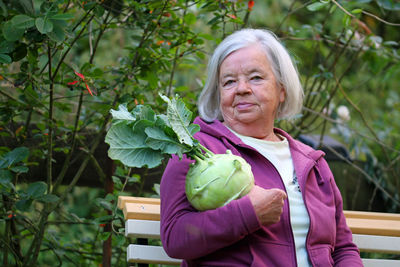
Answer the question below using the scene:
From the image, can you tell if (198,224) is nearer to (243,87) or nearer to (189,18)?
(243,87)

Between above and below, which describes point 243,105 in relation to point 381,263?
above

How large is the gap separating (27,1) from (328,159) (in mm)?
2449

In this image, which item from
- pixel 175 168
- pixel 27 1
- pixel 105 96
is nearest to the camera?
pixel 175 168

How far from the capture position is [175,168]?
2244mm

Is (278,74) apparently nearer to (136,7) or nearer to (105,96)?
(136,7)

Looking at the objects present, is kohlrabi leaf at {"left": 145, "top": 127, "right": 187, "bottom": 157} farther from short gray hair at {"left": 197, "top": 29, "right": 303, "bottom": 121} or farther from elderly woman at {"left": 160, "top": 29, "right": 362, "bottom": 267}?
short gray hair at {"left": 197, "top": 29, "right": 303, "bottom": 121}

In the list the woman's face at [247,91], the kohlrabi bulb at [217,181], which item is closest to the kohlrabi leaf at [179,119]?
the kohlrabi bulb at [217,181]

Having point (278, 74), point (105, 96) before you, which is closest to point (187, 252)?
point (278, 74)

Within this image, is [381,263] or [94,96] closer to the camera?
[381,263]

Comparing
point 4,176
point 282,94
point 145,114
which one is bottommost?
point 4,176

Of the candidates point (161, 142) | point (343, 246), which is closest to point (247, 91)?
point (161, 142)

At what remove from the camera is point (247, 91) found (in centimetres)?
253

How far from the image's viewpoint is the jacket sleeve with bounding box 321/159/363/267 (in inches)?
98.3

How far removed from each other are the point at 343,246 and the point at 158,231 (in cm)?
80
